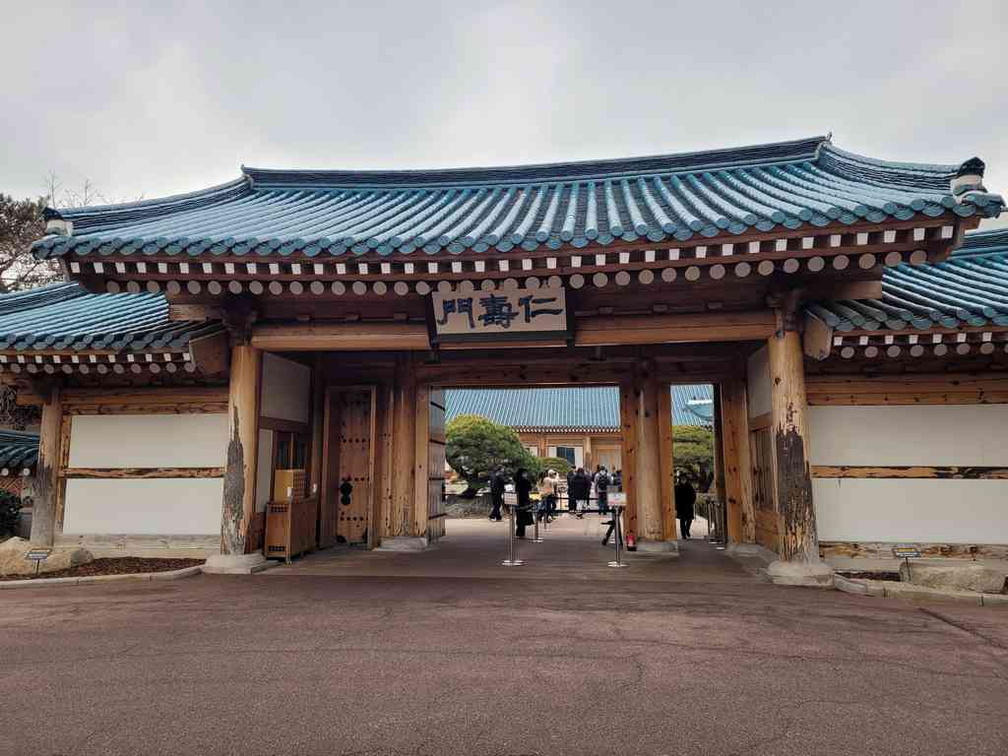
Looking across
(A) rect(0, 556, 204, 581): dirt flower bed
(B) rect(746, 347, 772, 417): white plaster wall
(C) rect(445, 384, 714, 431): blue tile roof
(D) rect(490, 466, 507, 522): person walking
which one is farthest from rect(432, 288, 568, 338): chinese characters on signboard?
(C) rect(445, 384, 714, 431): blue tile roof

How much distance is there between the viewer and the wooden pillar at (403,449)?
32.7 feet

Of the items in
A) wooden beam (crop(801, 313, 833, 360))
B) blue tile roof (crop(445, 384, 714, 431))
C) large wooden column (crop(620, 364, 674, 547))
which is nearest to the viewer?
wooden beam (crop(801, 313, 833, 360))

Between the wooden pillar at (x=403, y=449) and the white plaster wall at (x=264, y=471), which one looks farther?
the wooden pillar at (x=403, y=449)

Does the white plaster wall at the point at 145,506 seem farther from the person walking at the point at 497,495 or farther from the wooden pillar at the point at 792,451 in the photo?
the person walking at the point at 497,495

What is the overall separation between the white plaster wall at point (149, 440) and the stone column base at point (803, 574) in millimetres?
6964

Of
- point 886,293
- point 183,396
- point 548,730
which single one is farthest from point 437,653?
point 886,293

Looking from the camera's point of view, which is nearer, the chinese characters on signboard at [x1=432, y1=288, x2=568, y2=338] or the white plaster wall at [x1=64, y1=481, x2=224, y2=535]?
the chinese characters on signboard at [x1=432, y1=288, x2=568, y2=338]

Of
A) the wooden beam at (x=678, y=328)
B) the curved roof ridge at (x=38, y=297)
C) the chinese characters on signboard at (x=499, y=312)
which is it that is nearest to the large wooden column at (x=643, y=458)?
the wooden beam at (x=678, y=328)

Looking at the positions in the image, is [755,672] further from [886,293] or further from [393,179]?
[393,179]

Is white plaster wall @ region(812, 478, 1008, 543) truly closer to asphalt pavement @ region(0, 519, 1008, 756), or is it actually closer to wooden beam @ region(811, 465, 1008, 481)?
wooden beam @ region(811, 465, 1008, 481)

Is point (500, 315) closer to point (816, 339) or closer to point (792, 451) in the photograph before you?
point (816, 339)

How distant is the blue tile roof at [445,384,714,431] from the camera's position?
2959cm

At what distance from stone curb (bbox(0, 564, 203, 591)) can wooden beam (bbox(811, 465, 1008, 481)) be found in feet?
25.0

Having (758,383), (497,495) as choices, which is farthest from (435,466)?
(497,495)
